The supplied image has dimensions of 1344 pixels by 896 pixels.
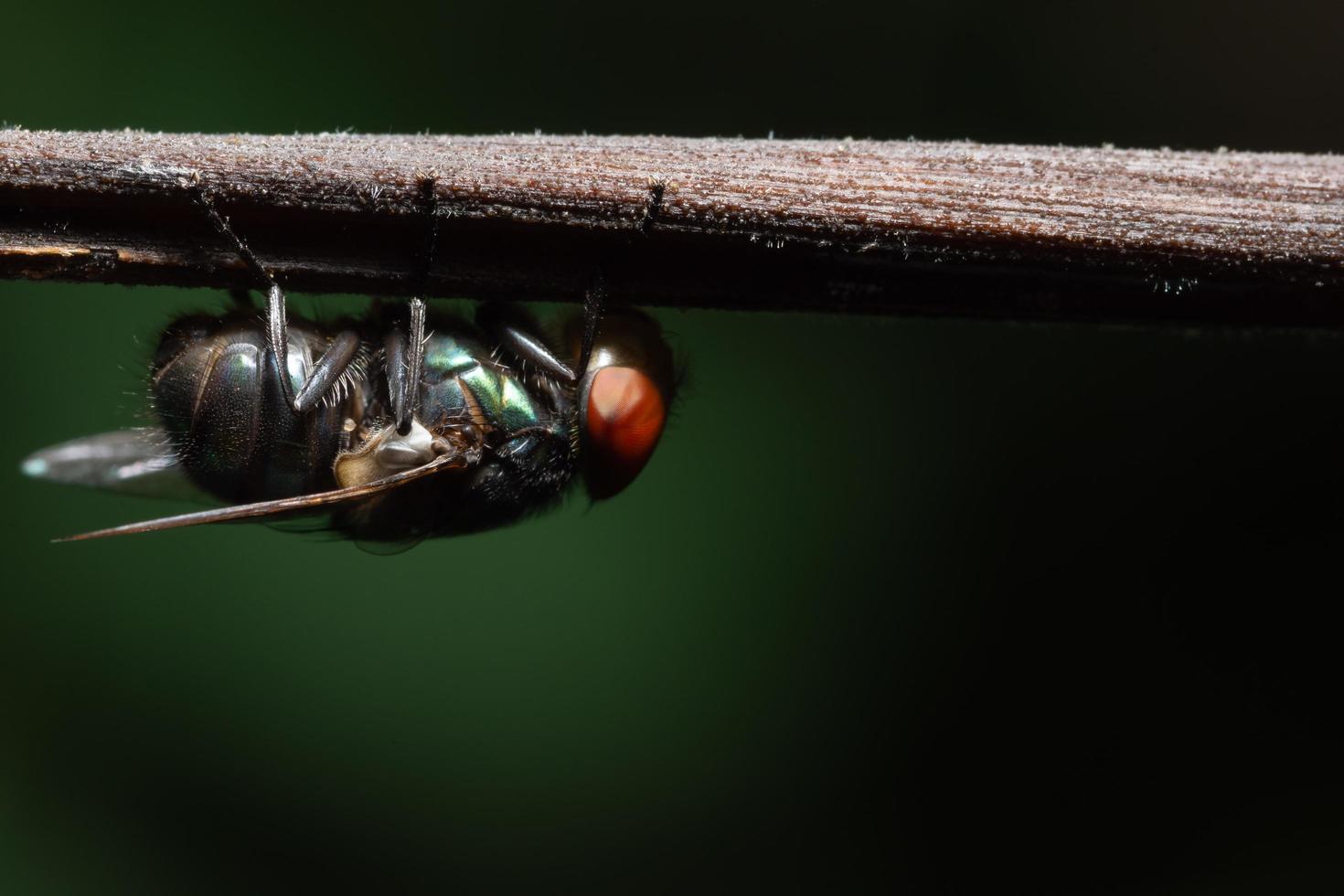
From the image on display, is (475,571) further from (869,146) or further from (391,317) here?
(869,146)

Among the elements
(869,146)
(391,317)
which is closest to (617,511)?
(391,317)

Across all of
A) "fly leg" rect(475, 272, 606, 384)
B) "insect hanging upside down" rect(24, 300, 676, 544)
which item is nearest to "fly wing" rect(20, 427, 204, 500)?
"insect hanging upside down" rect(24, 300, 676, 544)

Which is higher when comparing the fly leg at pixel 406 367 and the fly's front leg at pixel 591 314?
the fly leg at pixel 406 367

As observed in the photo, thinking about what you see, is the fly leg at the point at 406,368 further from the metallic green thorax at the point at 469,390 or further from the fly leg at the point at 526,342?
the fly leg at the point at 526,342

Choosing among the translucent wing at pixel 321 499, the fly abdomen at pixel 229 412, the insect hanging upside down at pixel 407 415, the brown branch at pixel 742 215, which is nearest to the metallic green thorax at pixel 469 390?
the insect hanging upside down at pixel 407 415

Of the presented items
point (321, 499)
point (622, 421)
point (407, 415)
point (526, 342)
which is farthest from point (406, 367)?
point (622, 421)
